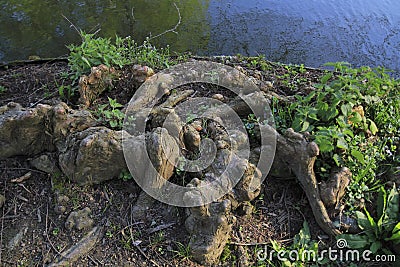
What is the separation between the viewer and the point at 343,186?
2.90 m

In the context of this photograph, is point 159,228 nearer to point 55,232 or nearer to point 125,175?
point 125,175

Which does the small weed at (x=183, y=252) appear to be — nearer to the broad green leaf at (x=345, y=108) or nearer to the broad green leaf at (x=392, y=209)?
the broad green leaf at (x=392, y=209)

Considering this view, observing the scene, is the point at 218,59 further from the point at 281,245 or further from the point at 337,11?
the point at 337,11

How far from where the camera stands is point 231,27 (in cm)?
620

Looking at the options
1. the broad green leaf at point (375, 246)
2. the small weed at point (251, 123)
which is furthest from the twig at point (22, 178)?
the broad green leaf at point (375, 246)

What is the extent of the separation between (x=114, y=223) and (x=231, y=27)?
4.28m

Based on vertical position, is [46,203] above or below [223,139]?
below

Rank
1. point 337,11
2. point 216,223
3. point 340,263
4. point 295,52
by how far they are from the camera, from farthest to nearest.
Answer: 1. point 337,11
2. point 295,52
3. point 340,263
4. point 216,223

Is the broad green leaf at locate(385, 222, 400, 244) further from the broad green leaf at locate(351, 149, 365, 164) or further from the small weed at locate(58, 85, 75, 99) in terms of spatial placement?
the small weed at locate(58, 85, 75, 99)

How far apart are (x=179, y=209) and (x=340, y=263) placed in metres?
1.25

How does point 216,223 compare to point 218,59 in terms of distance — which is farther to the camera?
point 218,59

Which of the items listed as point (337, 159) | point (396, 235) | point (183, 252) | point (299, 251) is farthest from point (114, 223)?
point (396, 235)

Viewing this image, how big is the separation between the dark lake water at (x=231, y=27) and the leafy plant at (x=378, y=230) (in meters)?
3.04

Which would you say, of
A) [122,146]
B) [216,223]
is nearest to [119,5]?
[122,146]
